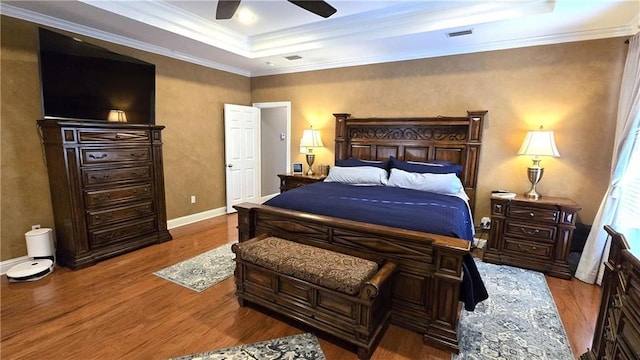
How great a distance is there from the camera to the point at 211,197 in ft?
16.8

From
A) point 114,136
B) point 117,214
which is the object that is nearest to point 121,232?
point 117,214

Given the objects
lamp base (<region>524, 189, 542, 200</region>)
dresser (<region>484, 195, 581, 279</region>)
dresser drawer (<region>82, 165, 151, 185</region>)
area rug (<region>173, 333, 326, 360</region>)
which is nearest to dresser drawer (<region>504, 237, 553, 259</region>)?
dresser (<region>484, 195, 581, 279</region>)

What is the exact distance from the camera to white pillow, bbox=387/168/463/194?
3.36 metres

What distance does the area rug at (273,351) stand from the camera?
6.17 feet

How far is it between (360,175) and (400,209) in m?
1.41

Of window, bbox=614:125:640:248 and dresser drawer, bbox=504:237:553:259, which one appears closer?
window, bbox=614:125:640:248

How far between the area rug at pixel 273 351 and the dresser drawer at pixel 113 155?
2.43 m

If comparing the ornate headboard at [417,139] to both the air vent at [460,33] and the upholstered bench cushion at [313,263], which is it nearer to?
the air vent at [460,33]

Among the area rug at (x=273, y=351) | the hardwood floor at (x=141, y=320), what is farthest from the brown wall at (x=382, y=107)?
the area rug at (x=273, y=351)

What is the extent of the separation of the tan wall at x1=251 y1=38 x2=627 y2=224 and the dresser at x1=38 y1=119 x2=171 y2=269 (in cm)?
312

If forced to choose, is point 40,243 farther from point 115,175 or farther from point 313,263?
point 313,263

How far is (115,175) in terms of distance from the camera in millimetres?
3375

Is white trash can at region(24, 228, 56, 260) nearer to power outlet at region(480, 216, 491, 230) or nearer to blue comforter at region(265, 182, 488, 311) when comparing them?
blue comforter at region(265, 182, 488, 311)

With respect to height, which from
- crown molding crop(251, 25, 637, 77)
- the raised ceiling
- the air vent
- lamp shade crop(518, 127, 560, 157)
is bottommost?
lamp shade crop(518, 127, 560, 157)
